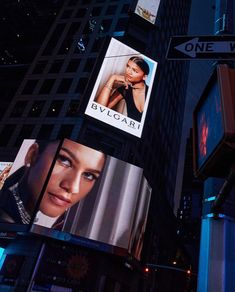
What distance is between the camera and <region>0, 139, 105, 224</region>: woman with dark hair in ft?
78.2

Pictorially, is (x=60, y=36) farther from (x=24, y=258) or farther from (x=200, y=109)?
(x=200, y=109)

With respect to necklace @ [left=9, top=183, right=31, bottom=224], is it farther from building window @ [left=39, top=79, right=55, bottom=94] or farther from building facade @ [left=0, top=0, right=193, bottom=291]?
building window @ [left=39, top=79, right=55, bottom=94]

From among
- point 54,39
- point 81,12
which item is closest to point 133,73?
point 54,39

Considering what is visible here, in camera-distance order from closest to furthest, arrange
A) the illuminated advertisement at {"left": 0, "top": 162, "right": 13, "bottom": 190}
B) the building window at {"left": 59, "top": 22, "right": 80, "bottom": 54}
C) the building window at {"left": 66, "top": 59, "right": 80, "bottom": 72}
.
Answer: the illuminated advertisement at {"left": 0, "top": 162, "right": 13, "bottom": 190} < the building window at {"left": 66, "top": 59, "right": 80, "bottom": 72} < the building window at {"left": 59, "top": 22, "right": 80, "bottom": 54}

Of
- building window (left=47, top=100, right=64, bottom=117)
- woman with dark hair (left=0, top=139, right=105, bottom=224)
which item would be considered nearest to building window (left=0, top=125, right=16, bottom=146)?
building window (left=47, top=100, right=64, bottom=117)

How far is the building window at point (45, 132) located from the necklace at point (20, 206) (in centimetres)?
1179

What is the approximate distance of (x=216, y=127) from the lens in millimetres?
1861

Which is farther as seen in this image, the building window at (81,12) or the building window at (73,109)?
the building window at (81,12)

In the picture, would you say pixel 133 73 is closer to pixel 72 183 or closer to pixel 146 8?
pixel 72 183

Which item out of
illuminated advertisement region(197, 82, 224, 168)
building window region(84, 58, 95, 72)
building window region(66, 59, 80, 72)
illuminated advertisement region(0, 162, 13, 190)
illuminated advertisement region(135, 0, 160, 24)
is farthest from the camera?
building window region(66, 59, 80, 72)

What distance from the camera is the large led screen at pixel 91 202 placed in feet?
76.3

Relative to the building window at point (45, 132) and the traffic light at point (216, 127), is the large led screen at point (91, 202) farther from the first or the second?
the traffic light at point (216, 127)

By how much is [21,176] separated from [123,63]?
14051mm

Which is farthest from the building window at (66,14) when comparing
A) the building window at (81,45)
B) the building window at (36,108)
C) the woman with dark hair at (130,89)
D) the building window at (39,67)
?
the woman with dark hair at (130,89)
